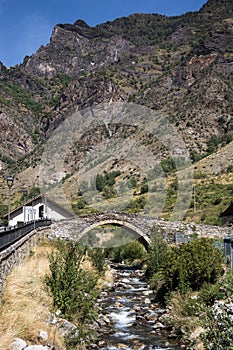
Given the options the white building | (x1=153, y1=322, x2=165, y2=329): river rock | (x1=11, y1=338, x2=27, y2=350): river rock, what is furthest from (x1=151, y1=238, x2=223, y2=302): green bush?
the white building

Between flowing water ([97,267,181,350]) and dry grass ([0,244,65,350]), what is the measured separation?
2.25 m

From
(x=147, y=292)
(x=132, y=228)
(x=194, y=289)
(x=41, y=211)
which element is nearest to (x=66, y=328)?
(x=194, y=289)

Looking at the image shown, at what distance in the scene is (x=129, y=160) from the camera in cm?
9244

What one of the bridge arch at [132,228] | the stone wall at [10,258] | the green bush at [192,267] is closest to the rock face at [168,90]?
the bridge arch at [132,228]

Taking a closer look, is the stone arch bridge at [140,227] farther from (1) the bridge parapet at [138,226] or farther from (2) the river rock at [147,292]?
(2) the river rock at [147,292]

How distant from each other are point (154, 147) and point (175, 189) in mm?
25193

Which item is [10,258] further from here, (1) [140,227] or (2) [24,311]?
(1) [140,227]

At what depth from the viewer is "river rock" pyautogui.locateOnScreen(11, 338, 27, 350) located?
10.2m

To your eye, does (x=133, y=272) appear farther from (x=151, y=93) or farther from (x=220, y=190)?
(x=151, y=93)

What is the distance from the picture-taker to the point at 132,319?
17.6m

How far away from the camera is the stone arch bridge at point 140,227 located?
33500mm

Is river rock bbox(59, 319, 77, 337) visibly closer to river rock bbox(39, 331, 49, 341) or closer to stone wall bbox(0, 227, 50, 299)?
river rock bbox(39, 331, 49, 341)

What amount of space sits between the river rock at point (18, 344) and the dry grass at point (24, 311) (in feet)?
0.34

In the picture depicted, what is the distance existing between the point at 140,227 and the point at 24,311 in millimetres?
24829
